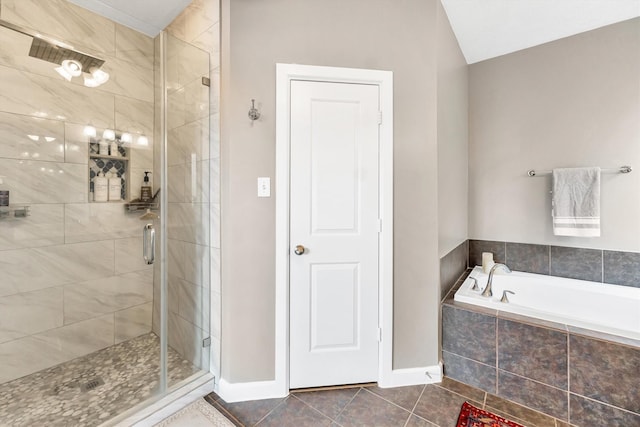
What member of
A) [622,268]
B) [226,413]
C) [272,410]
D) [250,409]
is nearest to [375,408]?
[272,410]

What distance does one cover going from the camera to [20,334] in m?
1.72

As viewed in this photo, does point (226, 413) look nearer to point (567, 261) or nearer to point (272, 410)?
point (272, 410)

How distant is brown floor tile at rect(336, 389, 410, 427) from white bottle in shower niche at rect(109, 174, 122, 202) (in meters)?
2.25

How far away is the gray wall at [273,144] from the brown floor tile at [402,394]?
0.15m

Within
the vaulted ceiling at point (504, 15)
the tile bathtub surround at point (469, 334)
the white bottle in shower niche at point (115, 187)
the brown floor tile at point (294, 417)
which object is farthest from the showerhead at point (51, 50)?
the tile bathtub surround at point (469, 334)

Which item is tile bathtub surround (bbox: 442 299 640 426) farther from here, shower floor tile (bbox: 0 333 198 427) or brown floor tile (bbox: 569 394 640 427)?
shower floor tile (bbox: 0 333 198 427)

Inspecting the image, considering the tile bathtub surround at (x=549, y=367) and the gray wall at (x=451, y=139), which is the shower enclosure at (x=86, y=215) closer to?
the gray wall at (x=451, y=139)

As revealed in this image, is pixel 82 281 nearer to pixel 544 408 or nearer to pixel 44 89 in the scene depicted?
pixel 44 89

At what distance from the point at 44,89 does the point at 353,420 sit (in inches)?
114

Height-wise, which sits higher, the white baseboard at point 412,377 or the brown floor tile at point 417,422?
the white baseboard at point 412,377

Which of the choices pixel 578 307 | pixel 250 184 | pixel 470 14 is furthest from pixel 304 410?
pixel 470 14

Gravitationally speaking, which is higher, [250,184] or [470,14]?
[470,14]

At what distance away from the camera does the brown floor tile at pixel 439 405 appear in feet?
4.76

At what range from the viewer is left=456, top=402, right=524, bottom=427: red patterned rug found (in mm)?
1411
